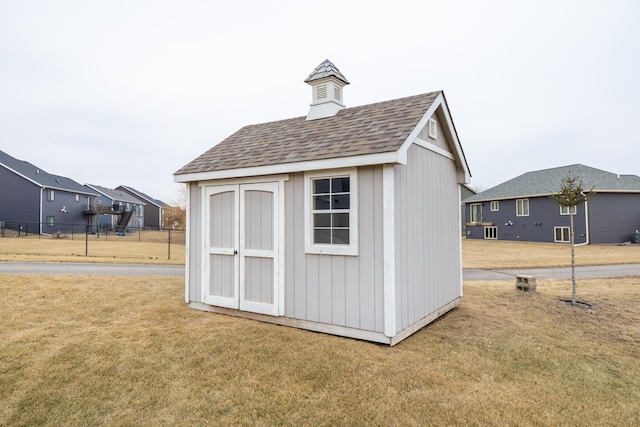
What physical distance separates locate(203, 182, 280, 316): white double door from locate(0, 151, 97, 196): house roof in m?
34.8

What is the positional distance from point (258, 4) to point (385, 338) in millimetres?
11365

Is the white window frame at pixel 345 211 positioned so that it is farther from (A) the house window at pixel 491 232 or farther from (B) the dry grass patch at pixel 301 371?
(A) the house window at pixel 491 232

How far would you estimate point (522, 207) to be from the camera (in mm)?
28781

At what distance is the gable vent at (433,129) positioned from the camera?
6.02 metres

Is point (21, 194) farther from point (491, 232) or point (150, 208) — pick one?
point (491, 232)

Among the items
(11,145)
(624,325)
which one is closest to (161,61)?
(624,325)

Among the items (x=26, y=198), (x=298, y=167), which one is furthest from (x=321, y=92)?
(x=26, y=198)

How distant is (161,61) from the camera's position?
48.2 ft

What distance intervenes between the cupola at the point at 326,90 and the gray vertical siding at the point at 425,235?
7.91ft

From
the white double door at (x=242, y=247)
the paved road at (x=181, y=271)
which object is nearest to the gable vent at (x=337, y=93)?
the white double door at (x=242, y=247)

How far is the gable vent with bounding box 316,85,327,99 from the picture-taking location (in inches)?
287

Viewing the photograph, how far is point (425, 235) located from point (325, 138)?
2408 millimetres

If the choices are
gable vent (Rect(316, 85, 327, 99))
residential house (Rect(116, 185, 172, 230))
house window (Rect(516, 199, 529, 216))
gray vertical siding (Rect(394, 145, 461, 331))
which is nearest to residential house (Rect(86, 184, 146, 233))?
residential house (Rect(116, 185, 172, 230))

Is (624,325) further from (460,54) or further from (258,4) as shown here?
(258,4)
